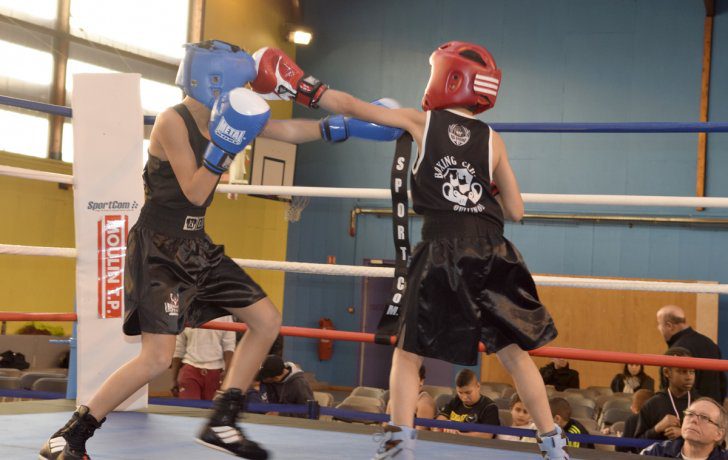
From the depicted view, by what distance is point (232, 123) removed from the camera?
2.08m

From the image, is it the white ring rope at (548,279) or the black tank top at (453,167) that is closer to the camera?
the black tank top at (453,167)

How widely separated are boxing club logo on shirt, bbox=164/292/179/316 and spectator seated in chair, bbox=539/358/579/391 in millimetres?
6624

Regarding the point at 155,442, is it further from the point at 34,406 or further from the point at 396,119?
the point at 396,119

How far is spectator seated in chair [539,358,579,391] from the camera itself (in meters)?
8.48

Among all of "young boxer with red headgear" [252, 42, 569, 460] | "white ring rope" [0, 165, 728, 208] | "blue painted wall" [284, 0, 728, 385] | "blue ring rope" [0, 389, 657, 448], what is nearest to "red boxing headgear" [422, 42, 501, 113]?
"young boxer with red headgear" [252, 42, 569, 460]

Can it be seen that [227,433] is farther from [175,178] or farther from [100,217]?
[100,217]

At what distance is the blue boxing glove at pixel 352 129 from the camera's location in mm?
2350

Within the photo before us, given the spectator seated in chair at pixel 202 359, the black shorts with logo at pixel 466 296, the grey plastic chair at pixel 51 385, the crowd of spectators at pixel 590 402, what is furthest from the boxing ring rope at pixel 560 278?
the spectator seated in chair at pixel 202 359

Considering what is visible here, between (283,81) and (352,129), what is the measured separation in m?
0.22

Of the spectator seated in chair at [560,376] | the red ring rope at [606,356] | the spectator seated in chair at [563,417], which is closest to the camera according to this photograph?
the red ring rope at [606,356]

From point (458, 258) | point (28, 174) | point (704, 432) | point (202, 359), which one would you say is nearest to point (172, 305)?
point (458, 258)

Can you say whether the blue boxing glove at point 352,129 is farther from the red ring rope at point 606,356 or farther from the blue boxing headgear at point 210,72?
the red ring rope at point 606,356

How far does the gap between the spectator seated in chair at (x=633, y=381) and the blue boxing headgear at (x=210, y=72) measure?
20.4 ft

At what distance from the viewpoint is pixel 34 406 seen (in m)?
2.96
